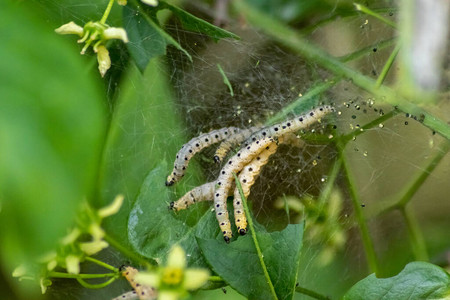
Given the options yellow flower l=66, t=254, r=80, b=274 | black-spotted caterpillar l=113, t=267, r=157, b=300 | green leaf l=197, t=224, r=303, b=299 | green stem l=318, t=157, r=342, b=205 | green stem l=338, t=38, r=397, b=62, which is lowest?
black-spotted caterpillar l=113, t=267, r=157, b=300

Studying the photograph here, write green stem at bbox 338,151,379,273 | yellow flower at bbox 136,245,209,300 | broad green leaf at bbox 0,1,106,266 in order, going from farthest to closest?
1. green stem at bbox 338,151,379,273
2. yellow flower at bbox 136,245,209,300
3. broad green leaf at bbox 0,1,106,266

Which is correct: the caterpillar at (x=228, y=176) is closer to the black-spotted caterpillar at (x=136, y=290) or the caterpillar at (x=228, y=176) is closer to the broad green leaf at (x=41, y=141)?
the black-spotted caterpillar at (x=136, y=290)

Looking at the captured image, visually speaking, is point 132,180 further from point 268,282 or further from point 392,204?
point 392,204

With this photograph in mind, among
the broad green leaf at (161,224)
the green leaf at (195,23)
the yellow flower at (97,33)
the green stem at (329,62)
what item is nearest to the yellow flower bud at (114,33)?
the yellow flower at (97,33)

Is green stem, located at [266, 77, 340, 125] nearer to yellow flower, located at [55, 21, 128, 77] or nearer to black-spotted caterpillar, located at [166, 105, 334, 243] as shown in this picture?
black-spotted caterpillar, located at [166, 105, 334, 243]

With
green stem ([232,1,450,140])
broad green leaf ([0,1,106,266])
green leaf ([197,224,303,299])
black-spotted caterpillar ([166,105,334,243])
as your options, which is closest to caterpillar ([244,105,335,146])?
black-spotted caterpillar ([166,105,334,243])

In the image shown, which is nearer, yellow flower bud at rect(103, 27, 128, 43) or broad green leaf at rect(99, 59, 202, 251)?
yellow flower bud at rect(103, 27, 128, 43)

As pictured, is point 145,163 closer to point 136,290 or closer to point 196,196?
point 196,196

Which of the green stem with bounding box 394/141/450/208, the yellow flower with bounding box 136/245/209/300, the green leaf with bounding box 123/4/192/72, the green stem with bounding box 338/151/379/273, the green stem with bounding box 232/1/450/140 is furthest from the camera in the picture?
the green stem with bounding box 394/141/450/208
